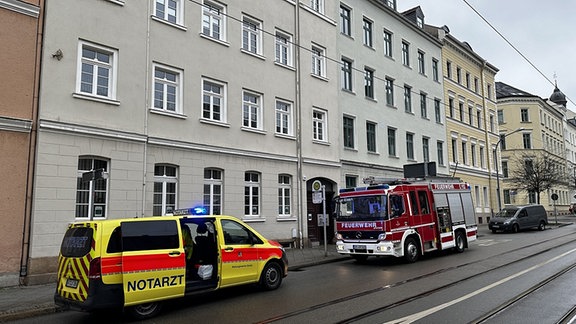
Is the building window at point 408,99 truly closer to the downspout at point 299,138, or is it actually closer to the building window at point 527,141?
the downspout at point 299,138

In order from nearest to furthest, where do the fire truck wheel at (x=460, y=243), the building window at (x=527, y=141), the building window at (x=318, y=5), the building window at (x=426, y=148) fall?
the fire truck wheel at (x=460, y=243), the building window at (x=318, y=5), the building window at (x=426, y=148), the building window at (x=527, y=141)

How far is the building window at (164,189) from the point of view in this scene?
47.3ft

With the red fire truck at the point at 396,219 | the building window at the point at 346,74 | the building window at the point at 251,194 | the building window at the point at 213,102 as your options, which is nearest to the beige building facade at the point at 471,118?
the building window at the point at 346,74

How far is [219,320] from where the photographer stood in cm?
727

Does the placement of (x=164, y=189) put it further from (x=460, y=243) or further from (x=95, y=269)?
(x=460, y=243)

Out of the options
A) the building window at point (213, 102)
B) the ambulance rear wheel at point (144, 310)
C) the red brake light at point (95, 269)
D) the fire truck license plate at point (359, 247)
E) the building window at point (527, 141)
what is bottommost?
the ambulance rear wheel at point (144, 310)

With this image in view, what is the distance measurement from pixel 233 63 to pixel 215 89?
4.52 ft

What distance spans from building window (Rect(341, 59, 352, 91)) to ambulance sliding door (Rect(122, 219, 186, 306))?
1715cm

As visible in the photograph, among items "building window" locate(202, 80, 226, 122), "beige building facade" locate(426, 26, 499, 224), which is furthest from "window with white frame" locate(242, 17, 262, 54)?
"beige building facade" locate(426, 26, 499, 224)

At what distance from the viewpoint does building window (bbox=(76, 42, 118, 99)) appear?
508 inches

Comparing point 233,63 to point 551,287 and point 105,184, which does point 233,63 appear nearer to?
point 105,184

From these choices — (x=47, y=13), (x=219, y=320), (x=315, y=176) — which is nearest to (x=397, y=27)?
(x=315, y=176)

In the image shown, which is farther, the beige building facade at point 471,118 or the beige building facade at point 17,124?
the beige building facade at point 471,118

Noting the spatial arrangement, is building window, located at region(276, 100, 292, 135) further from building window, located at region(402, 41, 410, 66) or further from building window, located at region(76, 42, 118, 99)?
building window, located at region(402, 41, 410, 66)
